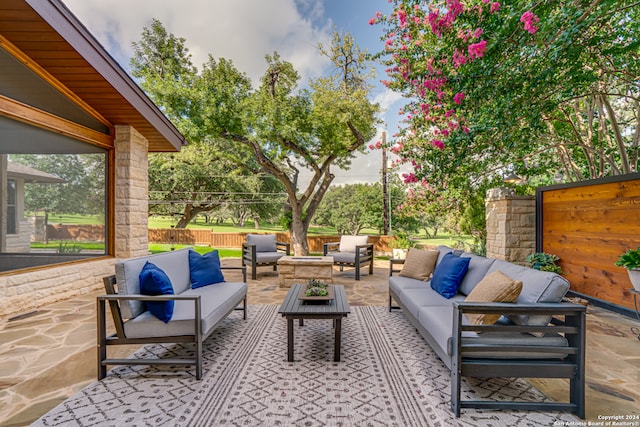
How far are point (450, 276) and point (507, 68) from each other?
2640mm

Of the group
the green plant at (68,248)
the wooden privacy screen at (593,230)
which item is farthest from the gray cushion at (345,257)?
the green plant at (68,248)

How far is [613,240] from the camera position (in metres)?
3.94

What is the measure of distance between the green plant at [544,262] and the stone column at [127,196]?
694 centimetres

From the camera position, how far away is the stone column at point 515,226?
5188 mm

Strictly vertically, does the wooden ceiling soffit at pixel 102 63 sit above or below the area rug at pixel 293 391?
above

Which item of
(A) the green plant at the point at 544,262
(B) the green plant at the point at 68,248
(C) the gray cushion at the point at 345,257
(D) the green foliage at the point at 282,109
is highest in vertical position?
(D) the green foliage at the point at 282,109

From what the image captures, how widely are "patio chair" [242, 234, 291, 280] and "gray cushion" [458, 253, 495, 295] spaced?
384 centimetres

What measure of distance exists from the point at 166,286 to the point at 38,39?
3.62m

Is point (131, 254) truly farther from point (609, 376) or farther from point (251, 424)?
point (609, 376)

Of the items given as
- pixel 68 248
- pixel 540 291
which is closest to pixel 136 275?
pixel 540 291

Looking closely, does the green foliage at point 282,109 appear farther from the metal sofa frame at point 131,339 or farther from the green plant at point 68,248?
the metal sofa frame at point 131,339

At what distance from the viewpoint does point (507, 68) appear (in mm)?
3523

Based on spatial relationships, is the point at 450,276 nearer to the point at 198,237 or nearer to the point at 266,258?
the point at 266,258

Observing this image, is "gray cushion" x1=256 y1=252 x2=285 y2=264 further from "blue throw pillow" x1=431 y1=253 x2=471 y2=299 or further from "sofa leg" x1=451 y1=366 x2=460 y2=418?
"sofa leg" x1=451 y1=366 x2=460 y2=418
